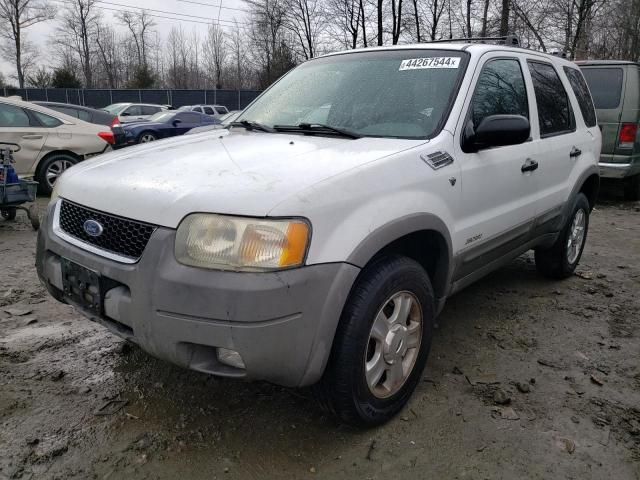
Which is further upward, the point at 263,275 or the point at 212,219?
the point at 212,219

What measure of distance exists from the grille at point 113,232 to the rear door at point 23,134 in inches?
255

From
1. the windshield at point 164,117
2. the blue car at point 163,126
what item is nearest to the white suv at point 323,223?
the blue car at point 163,126

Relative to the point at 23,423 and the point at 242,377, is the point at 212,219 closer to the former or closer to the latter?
the point at 242,377

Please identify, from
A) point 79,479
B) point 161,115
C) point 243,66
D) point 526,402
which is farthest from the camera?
point 243,66

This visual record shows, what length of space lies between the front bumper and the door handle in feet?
6.03

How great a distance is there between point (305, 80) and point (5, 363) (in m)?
2.58

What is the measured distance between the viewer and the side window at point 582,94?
4434mm

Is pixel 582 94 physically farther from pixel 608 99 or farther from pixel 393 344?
pixel 608 99

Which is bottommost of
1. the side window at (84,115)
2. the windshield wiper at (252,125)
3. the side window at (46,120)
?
the windshield wiper at (252,125)

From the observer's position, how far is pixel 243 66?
5450cm

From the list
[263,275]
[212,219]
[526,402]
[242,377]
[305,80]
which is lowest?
[526,402]

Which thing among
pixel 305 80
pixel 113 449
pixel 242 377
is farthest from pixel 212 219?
pixel 305 80

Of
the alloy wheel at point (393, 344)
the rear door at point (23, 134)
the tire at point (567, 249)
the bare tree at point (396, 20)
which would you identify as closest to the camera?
the alloy wheel at point (393, 344)

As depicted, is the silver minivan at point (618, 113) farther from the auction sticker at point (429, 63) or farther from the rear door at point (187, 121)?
the rear door at point (187, 121)
